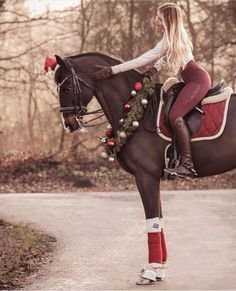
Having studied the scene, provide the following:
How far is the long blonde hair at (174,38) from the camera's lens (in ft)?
20.1

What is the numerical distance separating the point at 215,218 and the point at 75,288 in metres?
5.43

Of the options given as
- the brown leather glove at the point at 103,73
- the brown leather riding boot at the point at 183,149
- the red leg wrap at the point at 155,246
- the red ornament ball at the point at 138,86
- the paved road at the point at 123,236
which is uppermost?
the brown leather glove at the point at 103,73

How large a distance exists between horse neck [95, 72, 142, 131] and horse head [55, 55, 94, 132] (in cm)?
13

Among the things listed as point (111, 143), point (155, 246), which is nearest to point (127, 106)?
point (111, 143)

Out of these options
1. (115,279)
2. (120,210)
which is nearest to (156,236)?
(115,279)

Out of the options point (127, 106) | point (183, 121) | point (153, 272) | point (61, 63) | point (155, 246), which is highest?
point (61, 63)

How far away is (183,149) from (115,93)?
0.94 m

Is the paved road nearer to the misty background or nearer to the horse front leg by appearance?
the horse front leg

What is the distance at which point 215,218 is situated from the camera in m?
11.2

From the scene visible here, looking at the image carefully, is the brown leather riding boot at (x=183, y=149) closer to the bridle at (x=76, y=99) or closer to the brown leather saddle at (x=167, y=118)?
the brown leather saddle at (x=167, y=118)

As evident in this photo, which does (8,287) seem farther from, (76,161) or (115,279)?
(76,161)

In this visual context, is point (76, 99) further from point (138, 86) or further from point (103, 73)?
point (138, 86)

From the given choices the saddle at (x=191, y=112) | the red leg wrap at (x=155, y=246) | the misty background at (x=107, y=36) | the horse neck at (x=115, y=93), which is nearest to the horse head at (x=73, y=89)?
the horse neck at (x=115, y=93)

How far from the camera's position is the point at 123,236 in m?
9.54
